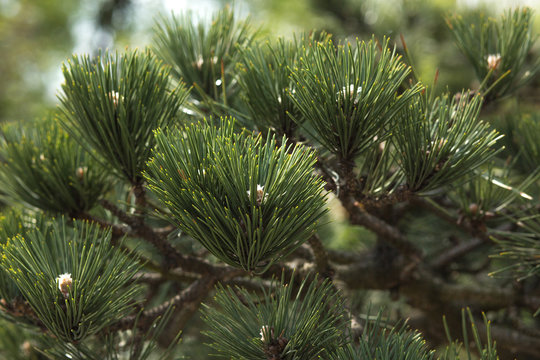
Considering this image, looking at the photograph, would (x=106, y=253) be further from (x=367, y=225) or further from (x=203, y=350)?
(x=203, y=350)

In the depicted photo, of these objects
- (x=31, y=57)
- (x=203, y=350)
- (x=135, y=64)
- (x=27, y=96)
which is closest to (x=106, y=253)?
(x=135, y=64)

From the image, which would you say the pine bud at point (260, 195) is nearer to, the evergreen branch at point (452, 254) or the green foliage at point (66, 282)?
the green foliage at point (66, 282)

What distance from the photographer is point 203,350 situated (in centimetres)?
87

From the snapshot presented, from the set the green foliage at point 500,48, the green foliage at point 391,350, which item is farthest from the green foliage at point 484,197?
the green foliage at point 391,350

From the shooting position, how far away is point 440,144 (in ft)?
1.55

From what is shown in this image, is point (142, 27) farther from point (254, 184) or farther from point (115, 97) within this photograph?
point (254, 184)

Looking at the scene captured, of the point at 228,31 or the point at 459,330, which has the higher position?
the point at 228,31

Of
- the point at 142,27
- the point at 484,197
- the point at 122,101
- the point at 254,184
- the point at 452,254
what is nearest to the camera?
the point at 254,184

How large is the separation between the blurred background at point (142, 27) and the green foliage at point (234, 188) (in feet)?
0.60

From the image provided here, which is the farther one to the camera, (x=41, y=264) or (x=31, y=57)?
(x=31, y=57)

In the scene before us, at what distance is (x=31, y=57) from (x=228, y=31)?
2496mm

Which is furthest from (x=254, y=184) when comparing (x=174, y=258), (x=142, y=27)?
(x=142, y=27)

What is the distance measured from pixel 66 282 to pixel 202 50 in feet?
0.98

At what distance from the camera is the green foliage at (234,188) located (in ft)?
1.28
